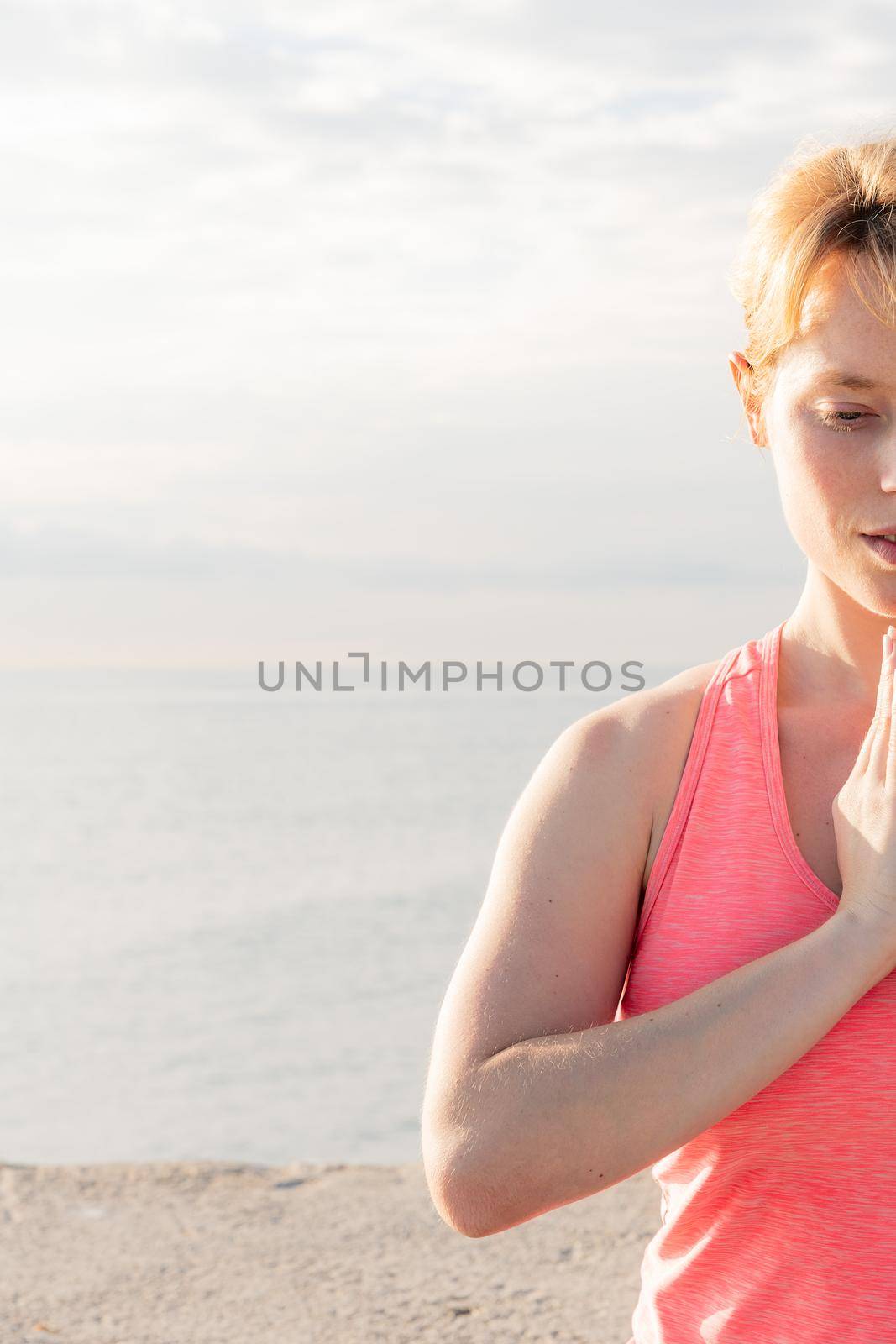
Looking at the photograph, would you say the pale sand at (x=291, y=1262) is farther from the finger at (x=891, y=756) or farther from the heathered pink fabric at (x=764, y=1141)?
the finger at (x=891, y=756)

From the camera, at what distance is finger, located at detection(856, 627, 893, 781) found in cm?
139

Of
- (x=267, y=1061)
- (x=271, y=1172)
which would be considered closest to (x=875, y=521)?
(x=271, y=1172)

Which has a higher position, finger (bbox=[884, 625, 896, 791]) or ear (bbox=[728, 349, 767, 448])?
ear (bbox=[728, 349, 767, 448])

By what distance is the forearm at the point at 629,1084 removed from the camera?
125 cm

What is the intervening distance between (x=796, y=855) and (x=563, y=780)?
250mm

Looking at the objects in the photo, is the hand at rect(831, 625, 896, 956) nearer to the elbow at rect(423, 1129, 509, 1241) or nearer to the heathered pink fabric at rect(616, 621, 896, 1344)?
the heathered pink fabric at rect(616, 621, 896, 1344)

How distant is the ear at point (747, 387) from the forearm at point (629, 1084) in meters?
0.61

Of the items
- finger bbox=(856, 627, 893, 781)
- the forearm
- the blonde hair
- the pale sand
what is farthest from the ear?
the pale sand

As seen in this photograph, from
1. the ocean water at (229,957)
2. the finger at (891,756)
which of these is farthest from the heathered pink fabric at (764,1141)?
the ocean water at (229,957)

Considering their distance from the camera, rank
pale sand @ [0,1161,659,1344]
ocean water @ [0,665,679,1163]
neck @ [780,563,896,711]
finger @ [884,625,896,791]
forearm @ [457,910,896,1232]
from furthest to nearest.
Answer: ocean water @ [0,665,679,1163]
pale sand @ [0,1161,659,1344]
neck @ [780,563,896,711]
finger @ [884,625,896,791]
forearm @ [457,910,896,1232]

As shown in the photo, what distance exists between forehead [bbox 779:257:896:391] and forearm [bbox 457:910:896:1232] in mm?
586

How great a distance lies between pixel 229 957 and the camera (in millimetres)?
12812

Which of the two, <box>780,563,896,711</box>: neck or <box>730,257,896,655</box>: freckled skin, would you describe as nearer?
<box>730,257,896,655</box>: freckled skin

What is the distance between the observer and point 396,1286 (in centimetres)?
347
